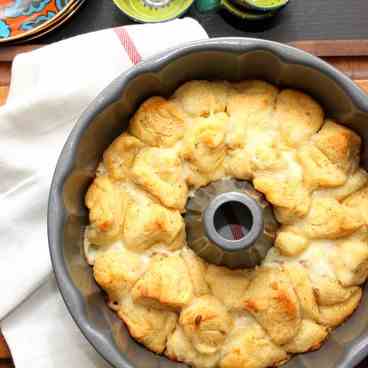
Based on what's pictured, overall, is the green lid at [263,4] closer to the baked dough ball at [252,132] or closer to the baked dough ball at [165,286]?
the baked dough ball at [252,132]

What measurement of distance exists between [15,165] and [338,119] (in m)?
0.83

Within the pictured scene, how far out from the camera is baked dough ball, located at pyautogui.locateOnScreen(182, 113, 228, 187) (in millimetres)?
1259

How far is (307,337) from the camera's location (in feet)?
4.15

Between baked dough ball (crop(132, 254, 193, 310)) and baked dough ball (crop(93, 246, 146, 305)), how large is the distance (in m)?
0.02

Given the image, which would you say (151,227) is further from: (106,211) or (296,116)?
(296,116)

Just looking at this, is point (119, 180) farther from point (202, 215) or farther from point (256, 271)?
point (256, 271)

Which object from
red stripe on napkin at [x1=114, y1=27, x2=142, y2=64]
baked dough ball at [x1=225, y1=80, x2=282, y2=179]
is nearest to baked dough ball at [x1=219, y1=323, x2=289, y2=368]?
baked dough ball at [x1=225, y1=80, x2=282, y2=179]

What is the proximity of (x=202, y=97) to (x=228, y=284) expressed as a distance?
43 centimetres

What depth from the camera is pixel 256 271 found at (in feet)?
4.12

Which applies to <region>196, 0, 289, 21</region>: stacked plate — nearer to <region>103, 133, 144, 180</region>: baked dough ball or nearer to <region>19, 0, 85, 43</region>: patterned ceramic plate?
<region>19, 0, 85, 43</region>: patterned ceramic plate

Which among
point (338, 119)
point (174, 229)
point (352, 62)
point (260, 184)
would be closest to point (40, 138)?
point (174, 229)

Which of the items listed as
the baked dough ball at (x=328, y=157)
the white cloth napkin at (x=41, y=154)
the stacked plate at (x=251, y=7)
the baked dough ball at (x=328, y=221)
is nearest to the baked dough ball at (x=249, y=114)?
the baked dough ball at (x=328, y=157)

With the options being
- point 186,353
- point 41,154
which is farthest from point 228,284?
point 41,154

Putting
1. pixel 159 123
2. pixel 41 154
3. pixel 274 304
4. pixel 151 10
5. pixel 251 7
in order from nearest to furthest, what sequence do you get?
pixel 274 304, pixel 159 123, pixel 41 154, pixel 251 7, pixel 151 10
